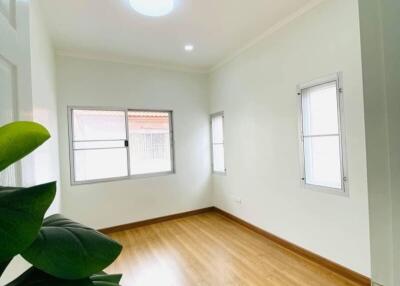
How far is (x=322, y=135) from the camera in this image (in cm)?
220

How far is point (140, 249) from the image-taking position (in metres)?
2.77

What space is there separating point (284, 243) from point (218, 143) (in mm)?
2010

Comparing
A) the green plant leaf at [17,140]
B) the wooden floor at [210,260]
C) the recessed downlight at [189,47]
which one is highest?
the recessed downlight at [189,47]

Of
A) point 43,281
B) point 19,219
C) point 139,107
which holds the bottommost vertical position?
point 43,281

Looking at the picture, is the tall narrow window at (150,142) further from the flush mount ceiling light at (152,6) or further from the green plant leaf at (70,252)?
the green plant leaf at (70,252)

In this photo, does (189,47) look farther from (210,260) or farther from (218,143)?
(210,260)

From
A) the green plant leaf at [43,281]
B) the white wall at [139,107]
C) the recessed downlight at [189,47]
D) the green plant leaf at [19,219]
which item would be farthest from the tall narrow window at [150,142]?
the green plant leaf at [19,219]

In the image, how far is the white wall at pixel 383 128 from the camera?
49 cm

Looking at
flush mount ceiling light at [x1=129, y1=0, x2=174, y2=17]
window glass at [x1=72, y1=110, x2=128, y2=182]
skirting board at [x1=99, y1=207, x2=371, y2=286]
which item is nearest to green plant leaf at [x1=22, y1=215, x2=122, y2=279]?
flush mount ceiling light at [x1=129, y1=0, x2=174, y2=17]

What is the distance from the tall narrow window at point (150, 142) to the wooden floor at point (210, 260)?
1.05 m

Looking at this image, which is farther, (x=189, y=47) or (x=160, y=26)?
(x=189, y=47)

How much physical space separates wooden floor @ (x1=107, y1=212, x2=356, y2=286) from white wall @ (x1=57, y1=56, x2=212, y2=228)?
1.60ft

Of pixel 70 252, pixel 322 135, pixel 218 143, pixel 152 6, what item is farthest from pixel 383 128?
pixel 218 143

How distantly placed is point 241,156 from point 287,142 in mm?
929
